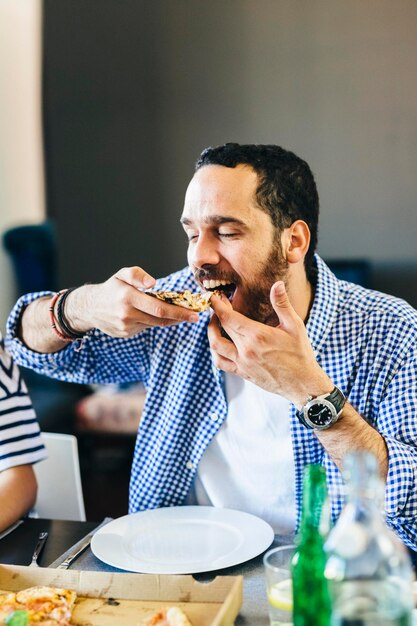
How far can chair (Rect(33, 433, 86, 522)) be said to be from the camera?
80.3 inches

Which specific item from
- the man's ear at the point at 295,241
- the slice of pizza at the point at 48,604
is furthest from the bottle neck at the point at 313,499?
the man's ear at the point at 295,241

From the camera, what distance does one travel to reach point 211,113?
8.50ft

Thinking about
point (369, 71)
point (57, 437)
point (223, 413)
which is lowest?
point (57, 437)

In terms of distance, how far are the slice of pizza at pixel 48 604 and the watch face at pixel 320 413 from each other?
569mm

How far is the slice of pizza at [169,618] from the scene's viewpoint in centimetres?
103

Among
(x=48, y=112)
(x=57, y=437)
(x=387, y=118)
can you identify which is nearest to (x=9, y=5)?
(x=48, y=112)

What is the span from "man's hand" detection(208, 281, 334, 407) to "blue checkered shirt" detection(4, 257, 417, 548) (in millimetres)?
211

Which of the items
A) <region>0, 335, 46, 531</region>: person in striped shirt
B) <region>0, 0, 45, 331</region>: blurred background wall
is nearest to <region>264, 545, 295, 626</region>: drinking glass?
<region>0, 335, 46, 531</region>: person in striped shirt

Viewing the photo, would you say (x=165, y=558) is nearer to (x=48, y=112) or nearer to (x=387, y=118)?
(x=387, y=118)

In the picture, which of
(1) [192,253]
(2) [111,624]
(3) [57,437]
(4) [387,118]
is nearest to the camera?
(2) [111,624]

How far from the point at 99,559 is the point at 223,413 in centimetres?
57

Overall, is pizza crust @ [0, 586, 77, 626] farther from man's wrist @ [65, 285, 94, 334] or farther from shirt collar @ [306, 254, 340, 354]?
shirt collar @ [306, 254, 340, 354]

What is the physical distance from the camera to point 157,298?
1.59 meters

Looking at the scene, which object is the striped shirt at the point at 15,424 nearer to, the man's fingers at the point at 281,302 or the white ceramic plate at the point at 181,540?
the white ceramic plate at the point at 181,540
